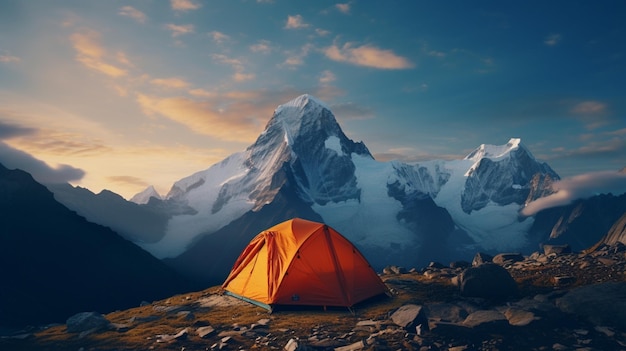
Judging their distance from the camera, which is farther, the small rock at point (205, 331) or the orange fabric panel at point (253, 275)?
the orange fabric panel at point (253, 275)

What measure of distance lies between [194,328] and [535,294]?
1682 cm

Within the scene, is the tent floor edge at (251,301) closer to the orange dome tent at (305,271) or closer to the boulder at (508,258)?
the orange dome tent at (305,271)

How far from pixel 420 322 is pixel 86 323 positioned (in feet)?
52.5

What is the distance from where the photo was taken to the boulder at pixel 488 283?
22.5m

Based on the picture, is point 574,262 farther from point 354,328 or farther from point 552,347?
point 354,328

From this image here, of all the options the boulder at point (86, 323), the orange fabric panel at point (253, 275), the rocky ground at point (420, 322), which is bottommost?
the rocky ground at point (420, 322)

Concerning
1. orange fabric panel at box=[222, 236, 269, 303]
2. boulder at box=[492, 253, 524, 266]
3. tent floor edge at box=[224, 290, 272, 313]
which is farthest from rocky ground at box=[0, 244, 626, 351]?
boulder at box=[492, 253, 524, 266]

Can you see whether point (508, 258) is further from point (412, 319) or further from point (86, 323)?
point (86, 323)

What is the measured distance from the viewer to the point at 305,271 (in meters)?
24.2

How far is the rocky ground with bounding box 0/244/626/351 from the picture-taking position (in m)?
17.2

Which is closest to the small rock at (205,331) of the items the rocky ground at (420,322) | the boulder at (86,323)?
the rocky ground at (420,322)

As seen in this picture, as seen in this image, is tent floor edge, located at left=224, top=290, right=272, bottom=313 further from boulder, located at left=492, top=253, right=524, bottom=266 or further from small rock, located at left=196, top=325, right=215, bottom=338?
boulder, located at left=492, top=253, right=524, bottom=266

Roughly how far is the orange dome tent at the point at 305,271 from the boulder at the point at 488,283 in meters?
4.95

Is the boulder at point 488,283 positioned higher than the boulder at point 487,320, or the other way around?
the boulder at point 488,283
